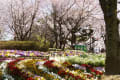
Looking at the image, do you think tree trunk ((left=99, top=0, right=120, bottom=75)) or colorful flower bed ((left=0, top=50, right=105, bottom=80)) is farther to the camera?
tree trunk ((left=99, top=0, right=120, bottom=75))

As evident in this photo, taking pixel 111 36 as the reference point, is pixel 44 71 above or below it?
below

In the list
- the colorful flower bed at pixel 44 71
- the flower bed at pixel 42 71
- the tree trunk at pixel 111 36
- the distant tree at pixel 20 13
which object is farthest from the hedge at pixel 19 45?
the tree trunk at pixel 111 36

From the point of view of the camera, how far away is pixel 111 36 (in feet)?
20.9

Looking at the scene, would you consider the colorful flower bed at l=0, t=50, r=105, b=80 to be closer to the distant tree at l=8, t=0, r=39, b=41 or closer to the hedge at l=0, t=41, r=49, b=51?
the hedge at l=0, t=41, r=49, b=51

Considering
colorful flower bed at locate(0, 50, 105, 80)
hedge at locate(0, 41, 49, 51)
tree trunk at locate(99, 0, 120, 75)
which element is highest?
tree trunk at locate(99, 0, 120, 75)

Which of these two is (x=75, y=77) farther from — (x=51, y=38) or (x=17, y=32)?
(x=51, y=38)

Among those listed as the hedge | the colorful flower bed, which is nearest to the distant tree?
the hedge

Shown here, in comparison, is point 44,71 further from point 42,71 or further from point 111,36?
point 111,36

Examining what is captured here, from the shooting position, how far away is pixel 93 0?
24.6 meters

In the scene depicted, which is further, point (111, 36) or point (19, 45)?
point (19, 45)

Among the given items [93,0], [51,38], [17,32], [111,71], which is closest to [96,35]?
[51,38]

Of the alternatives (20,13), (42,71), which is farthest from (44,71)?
(20,13)

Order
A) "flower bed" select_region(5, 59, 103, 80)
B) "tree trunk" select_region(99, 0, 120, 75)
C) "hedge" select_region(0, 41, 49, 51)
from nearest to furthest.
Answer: "flower bed" select_region(5, 59, 103, 80) → "tree trunk" select_region(99, 0, 120, 75) → "hedge" select_region(0, 41, 49, 51)

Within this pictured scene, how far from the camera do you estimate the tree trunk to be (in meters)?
6.28
